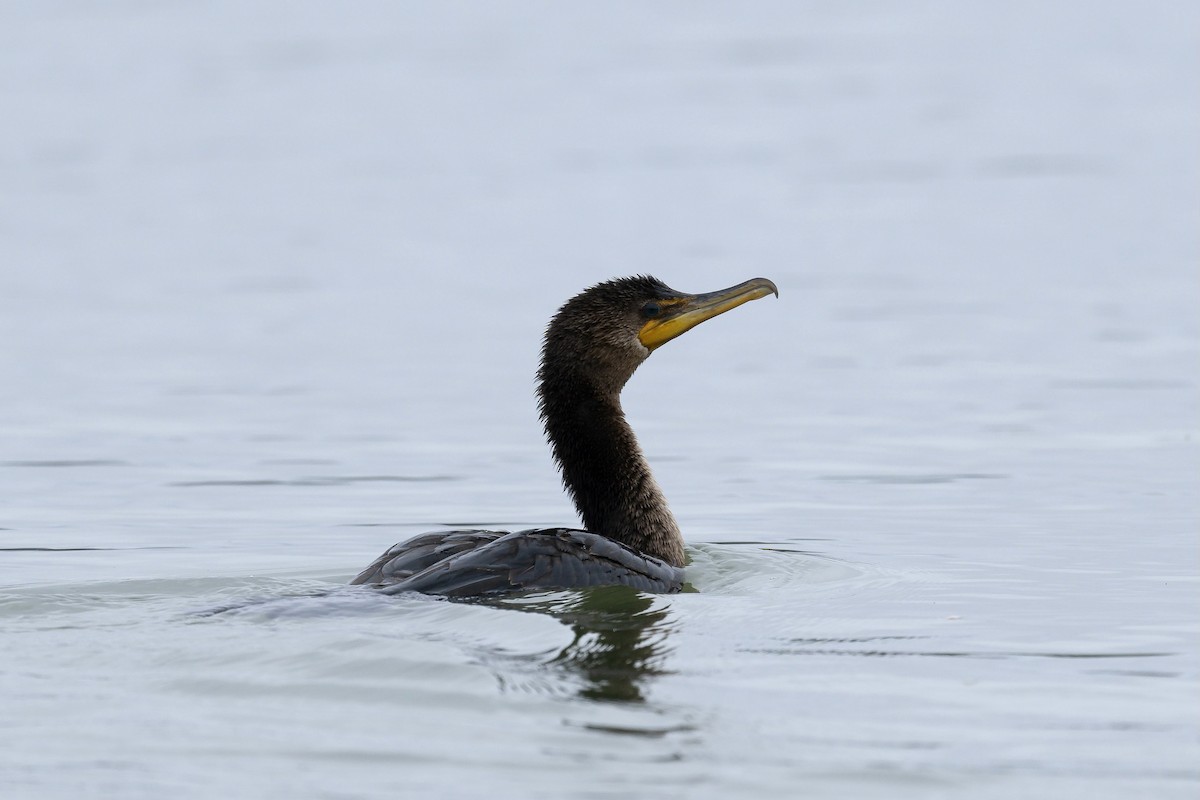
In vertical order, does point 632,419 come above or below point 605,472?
above

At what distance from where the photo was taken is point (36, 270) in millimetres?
20250

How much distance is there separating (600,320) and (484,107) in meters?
24.1

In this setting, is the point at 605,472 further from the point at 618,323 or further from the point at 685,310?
the point at 685,310

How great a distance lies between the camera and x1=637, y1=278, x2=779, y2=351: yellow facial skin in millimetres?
10078

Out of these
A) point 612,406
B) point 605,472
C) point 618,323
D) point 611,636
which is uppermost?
point 618,323

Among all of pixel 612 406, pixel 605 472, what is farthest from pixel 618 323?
pixel 605 472

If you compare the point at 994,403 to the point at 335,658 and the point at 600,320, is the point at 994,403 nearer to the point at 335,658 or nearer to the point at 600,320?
the point at 600,320

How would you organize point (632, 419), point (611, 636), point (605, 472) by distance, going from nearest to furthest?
point (611, 636), point (605, 472), point (632, 419)

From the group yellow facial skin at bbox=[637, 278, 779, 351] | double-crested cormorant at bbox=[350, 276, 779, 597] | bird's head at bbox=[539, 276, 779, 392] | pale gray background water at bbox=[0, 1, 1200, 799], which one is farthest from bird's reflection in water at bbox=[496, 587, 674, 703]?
yellow facial skin at bbox=[637, 278, 779, 351]

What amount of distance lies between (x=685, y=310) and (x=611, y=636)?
8.21 feet

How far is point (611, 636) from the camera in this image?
8117mm

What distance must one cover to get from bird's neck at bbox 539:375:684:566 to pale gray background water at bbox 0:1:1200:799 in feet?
1.59

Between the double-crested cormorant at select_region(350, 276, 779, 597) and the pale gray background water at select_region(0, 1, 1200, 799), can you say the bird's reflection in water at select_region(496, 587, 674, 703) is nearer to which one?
the pale gray background water at select_region(0, 1, 1200, 799)

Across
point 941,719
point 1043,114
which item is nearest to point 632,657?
point 941,719
